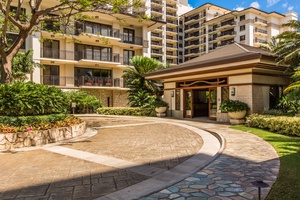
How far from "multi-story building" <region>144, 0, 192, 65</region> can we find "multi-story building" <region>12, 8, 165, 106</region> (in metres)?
28.8

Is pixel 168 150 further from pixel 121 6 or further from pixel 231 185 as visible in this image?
pixel 121 6

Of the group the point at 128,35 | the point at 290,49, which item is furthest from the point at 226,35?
the point at 290,49

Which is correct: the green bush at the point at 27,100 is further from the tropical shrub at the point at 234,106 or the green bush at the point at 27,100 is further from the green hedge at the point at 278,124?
A: the green hedge at the point at 278,124

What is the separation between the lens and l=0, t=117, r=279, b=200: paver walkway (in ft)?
12.8

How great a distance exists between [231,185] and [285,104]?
11.0 metres

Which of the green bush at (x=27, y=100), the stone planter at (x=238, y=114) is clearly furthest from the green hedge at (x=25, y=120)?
the stone planter at (x=238, y=114)

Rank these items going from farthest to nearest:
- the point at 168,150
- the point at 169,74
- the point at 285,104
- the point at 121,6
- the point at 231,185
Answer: the point at 169,74
the point at 285,104
the point at 121,6
the point at 168,150
the point at 231,185

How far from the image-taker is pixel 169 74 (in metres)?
17.2

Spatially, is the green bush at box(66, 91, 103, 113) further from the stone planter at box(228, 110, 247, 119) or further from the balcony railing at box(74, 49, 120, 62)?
the stone planter at box(228, 110, 247, 119)

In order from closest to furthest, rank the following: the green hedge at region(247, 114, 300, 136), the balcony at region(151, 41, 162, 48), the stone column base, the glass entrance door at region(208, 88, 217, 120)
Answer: the green hedge at region(247, 114, 300, 136)
the stone column base
the glass entrance door at region(208, 88, 217, 120)
the balcony at region(151, 41, 162, 48)

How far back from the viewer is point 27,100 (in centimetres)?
865

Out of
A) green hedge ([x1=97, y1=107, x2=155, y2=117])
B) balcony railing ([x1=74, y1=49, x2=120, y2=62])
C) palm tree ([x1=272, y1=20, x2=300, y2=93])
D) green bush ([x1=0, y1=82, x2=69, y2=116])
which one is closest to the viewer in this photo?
green bush ([x1=0, y1=82, x2=69, y2=116])

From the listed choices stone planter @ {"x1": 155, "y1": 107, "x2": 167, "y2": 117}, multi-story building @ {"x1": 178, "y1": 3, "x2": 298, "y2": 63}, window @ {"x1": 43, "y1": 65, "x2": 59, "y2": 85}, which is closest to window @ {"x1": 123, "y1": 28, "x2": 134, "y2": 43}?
window @ {"x1": 43, "y1": 65, "x2": 59, "y2": 85}

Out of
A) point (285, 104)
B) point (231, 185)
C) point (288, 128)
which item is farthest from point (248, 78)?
point (231, 185)
